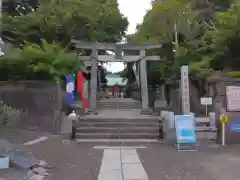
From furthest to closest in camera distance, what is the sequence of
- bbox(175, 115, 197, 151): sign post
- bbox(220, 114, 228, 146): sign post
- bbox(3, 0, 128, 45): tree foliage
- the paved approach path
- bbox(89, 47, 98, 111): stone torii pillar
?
bbox(89, 47, 98, 111): stone torii pillar < bbox(3, 0, 128, 45): tree foliage < bbox(220, 114, 228, 146): sign post < bbox(175, 115, 197, 151): sign post < the paved approach path

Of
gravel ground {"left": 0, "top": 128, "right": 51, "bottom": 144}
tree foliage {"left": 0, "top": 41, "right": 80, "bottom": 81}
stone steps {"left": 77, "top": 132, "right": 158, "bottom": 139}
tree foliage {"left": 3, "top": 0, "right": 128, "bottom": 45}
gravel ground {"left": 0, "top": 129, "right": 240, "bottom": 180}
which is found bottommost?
gravel ground {"left": 0, "top": 129, "right": 240, "bottom": 180}

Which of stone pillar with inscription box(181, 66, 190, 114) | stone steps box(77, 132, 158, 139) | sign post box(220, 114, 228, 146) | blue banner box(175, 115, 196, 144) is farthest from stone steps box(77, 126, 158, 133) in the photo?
sign post box(220, 114, 228, 146)

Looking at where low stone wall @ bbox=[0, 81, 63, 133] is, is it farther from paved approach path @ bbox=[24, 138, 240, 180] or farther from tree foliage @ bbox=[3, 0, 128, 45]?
tree foliage @ bbox=[3, 0, 128, 45]

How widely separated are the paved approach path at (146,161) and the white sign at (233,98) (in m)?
1.56

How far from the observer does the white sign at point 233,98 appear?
13.5 meters

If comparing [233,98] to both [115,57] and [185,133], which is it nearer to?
[185,133]

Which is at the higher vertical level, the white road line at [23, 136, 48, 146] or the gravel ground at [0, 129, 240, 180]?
the white road line at [23, 136, 48, 146]

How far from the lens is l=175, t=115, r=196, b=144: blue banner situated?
12.2 m

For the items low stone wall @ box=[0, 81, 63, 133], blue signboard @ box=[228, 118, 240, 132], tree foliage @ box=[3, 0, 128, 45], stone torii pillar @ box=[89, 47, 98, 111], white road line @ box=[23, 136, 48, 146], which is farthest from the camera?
stone torii pillar @ box=[89, 47, 98, 111]

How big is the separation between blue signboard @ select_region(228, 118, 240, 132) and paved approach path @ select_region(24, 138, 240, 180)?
34.9 inches

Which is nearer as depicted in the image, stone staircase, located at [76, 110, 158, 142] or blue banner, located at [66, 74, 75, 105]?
stone staircase, located at [76, 110, 158, 142]

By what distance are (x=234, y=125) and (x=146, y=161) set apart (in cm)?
477

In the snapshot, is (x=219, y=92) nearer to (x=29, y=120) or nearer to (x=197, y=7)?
(x=29, y=120)

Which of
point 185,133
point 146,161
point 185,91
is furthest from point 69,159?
point 185,91
